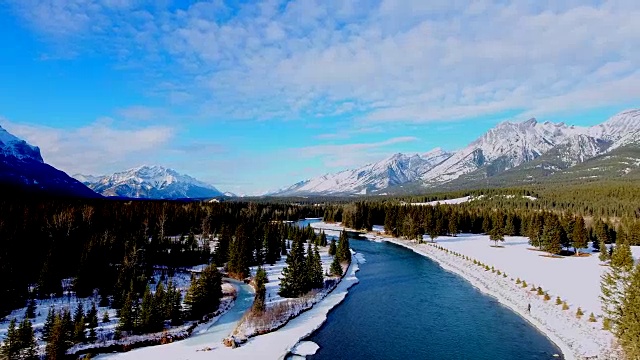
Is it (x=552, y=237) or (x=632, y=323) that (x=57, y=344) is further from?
(x=552, y=237)

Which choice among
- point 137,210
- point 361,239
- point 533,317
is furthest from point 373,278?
point 137,210

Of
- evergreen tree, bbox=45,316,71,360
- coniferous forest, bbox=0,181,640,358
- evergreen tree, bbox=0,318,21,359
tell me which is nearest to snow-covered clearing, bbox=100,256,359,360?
evergreen tree, bbox=45,316,71,360

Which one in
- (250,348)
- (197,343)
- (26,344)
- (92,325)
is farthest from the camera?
(92,325)

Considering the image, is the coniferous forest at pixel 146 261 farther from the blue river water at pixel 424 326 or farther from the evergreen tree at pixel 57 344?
the blue river water at pixel 424 326

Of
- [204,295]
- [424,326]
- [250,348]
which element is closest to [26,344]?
[204,295]

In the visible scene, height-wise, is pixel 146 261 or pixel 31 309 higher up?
pixel 146 261


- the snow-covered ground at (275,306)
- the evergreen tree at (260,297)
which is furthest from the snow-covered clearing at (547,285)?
the evergreen tree at (260,297)

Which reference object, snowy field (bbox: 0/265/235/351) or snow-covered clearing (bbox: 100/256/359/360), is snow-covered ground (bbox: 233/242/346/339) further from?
snowy field (bbox: 0/265/235/351)
